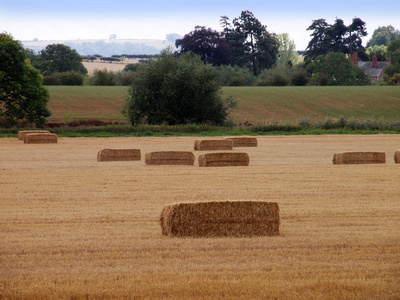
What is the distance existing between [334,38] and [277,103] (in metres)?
44.3

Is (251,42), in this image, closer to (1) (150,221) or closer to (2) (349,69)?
(2) (349,69)

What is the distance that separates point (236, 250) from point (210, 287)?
1.40 meters

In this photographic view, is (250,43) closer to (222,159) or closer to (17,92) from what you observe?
(17,92)

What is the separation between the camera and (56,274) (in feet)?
19.6

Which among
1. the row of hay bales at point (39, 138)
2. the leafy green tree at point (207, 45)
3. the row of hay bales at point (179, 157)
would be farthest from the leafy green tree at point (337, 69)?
the row of hay bales at point (179, 157)

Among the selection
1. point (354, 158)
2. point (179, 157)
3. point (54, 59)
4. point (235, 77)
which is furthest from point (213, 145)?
point (54, 59)

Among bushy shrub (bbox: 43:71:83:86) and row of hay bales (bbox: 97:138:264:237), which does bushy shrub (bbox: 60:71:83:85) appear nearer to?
bushy shrub (bbox: 43:71:83:86)

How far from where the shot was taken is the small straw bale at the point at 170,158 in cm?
1834

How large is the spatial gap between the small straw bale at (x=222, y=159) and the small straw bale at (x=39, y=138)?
535 inches

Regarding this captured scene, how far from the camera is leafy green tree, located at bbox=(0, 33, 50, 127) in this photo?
142 feet

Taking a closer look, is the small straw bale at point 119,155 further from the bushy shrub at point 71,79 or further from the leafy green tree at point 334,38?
the leafy green tree at point 334,38

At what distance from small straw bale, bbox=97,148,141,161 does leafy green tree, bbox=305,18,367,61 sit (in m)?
83.2

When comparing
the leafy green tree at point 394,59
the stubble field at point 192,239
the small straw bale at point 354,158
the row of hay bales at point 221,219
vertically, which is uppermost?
the leafy green tree at point 394,59

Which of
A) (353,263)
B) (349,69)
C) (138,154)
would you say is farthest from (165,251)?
(349,69)
